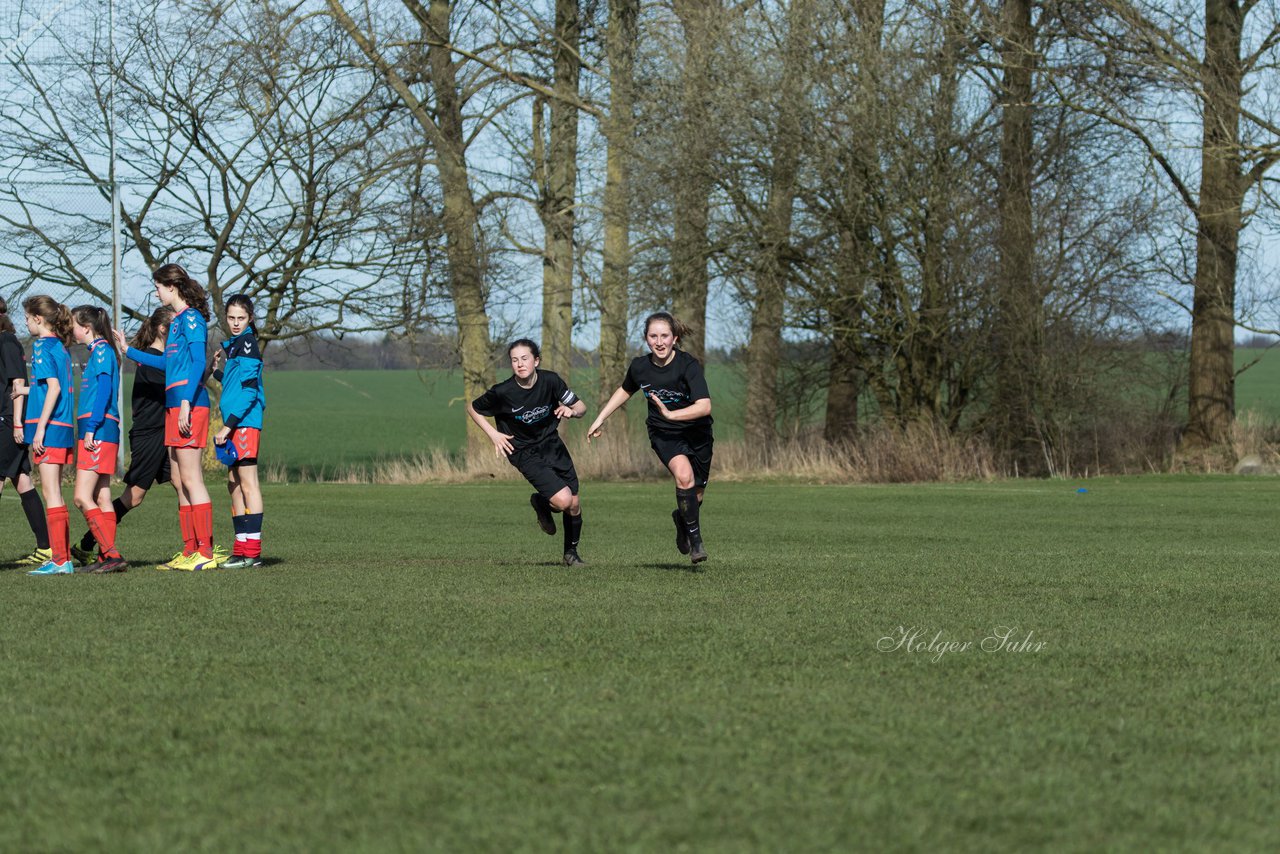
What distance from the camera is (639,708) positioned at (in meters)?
5.41

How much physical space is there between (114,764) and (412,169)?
25947 millimetres

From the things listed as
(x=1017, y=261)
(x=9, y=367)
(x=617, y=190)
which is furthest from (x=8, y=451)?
(x=1017, y=261)

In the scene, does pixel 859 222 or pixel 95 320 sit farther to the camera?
pixel 859 222

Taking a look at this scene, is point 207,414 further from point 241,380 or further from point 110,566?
point 110,566

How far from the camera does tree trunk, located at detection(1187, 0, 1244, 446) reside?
25.3m

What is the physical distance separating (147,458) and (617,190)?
17.5 m

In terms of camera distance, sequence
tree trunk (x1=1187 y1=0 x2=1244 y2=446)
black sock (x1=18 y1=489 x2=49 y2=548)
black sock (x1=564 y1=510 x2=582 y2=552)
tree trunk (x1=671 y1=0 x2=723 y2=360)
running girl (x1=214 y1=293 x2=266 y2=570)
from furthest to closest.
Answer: tree trunk (x1=671 y1=0 x2=723 y2=360) → tree trunk (x1=1187 y1=0 x2=1244 y2=446) → black sock (x1=18 y1=489 x2=49 y2=548) → black sock (x1=564 y1=510 x2=582 y2=552) → running girl (x1=214 y1=293 x2=266 y2=570)

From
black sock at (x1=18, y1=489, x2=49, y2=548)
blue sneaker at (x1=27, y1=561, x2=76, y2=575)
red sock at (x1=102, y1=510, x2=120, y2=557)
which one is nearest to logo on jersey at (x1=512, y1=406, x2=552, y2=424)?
red sock at (x1=102, y1=510, x2=120, y2=557)

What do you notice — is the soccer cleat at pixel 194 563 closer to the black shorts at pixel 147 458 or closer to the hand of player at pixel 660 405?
the black shorts at pixel 147 458

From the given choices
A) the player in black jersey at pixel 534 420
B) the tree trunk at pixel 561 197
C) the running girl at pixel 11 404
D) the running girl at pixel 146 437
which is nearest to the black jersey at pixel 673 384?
the player in black jersey at pixel 534 420

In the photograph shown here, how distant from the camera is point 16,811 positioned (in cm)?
420

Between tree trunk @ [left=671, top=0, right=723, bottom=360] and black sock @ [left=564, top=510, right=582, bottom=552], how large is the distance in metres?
14.6

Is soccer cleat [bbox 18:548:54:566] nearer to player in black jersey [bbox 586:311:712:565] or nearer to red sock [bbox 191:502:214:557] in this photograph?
red sock [bbox 191:502:214:557]

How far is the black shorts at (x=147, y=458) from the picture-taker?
1095 cm
